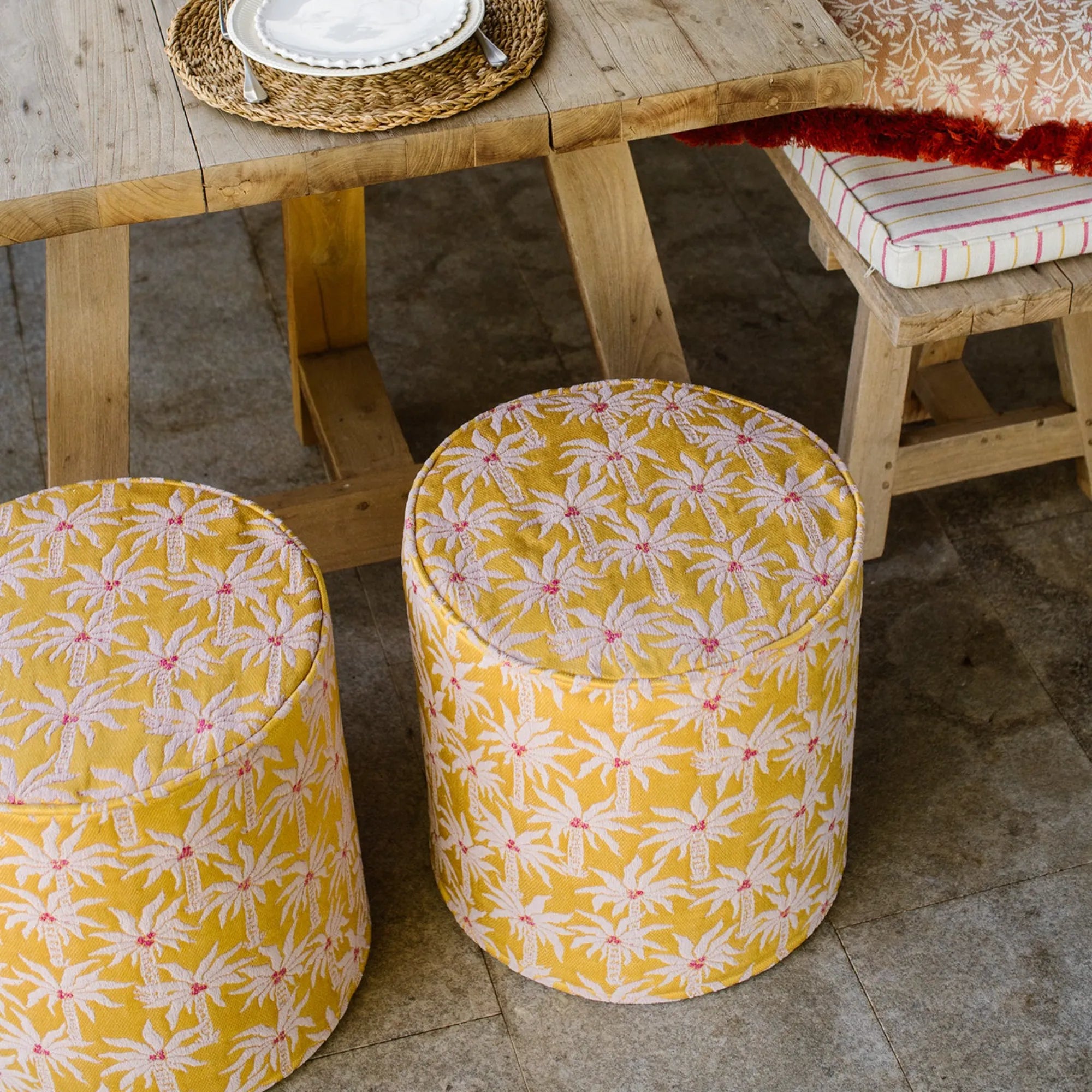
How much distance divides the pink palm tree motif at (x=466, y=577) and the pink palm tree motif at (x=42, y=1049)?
533 millimetres

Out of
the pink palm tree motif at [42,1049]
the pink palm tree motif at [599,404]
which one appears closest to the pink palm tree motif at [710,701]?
the pink palm tree motif at [599,404]

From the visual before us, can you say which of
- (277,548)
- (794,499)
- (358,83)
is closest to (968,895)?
(794,499)

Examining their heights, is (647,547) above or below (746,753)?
above

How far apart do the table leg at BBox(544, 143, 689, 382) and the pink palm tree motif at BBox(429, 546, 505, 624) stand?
0.48 metres

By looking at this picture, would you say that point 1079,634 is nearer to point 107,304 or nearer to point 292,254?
point 292,254

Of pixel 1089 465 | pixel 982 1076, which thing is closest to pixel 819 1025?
pixel 982 1076

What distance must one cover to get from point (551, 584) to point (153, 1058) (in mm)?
582

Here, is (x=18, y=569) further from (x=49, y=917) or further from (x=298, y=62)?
(x=298, y=62)

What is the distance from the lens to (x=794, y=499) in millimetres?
1441

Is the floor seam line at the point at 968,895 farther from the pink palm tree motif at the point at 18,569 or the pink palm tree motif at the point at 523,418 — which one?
the pink palm tree motif at the point at 18,569

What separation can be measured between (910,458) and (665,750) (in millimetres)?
814

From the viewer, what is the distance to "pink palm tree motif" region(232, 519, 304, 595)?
1405 millimetres

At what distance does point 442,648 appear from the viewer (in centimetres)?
140

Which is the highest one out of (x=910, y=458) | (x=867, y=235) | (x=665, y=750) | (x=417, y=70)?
(x=417, y=70)
